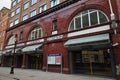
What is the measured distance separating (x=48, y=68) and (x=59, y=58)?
115 inches

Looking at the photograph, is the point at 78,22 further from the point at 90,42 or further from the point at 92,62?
the point at 92,62

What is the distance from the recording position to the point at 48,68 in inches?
719

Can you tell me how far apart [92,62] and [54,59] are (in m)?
5.61

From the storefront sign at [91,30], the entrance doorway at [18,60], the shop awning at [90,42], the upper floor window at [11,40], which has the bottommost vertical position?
the entrance doorway at [18,60]

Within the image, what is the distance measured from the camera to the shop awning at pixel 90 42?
12381 mm

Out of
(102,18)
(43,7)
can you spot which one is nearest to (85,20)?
(102,18)

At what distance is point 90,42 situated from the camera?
13391 millimetres

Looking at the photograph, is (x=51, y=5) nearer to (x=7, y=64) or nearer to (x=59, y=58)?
(x=59, y=58)

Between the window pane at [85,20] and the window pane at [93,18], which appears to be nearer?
the window pane at [93,18]

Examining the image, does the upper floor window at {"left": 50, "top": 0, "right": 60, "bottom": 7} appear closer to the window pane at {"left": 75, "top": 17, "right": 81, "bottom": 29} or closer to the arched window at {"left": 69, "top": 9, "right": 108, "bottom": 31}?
the arched window at {"left": 69, "top": 9, "right": 108, "bottom": 31}

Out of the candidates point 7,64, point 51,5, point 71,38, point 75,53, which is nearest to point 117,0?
point 71,38

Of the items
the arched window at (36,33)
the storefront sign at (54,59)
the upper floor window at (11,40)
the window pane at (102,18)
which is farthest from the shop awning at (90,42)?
the upper floor window at (11,40)

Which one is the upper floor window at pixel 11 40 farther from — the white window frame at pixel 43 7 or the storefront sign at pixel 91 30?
the storefront sign at pixel 91 30

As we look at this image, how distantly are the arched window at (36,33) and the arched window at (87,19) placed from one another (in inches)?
275
